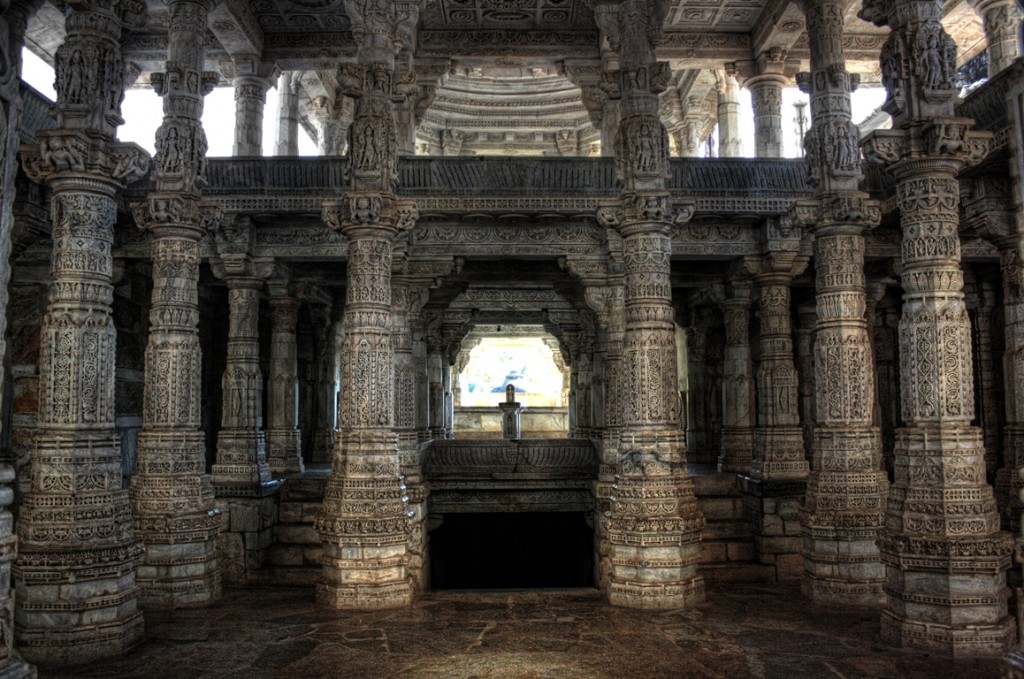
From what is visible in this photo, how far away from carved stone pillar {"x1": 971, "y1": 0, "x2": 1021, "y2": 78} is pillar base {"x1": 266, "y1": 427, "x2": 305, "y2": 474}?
41.2ft

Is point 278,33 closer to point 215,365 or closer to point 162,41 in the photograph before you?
point 162,41

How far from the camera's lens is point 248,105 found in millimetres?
12500

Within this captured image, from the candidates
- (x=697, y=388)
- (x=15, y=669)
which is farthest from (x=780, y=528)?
(x=15, y=669)

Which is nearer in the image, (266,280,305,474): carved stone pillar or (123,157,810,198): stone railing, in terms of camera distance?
(123,157,810,198): stone railing

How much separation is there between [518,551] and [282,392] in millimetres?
5046

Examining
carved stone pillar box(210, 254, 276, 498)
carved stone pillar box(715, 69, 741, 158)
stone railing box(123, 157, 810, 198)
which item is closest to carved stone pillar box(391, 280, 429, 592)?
stone railing box(123, 157, 810, 198)

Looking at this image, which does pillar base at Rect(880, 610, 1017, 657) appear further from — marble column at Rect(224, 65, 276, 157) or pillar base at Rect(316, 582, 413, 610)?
marble column at Rect(224, 65, 276, 157)

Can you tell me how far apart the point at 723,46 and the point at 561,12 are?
9.99 feet

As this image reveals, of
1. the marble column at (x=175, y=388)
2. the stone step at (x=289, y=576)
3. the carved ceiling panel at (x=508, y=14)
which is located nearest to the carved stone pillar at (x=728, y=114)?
the carved ceiling panel at (x=508, y=14)

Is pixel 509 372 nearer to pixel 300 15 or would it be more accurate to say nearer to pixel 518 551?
pixel 518 551

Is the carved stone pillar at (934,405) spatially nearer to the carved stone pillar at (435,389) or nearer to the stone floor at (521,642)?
the stone floor at (521,642)

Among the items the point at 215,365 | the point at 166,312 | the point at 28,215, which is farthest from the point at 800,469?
the point at 215,365

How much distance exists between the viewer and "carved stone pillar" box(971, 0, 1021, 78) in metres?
11.6

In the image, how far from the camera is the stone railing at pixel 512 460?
12.2 metres
